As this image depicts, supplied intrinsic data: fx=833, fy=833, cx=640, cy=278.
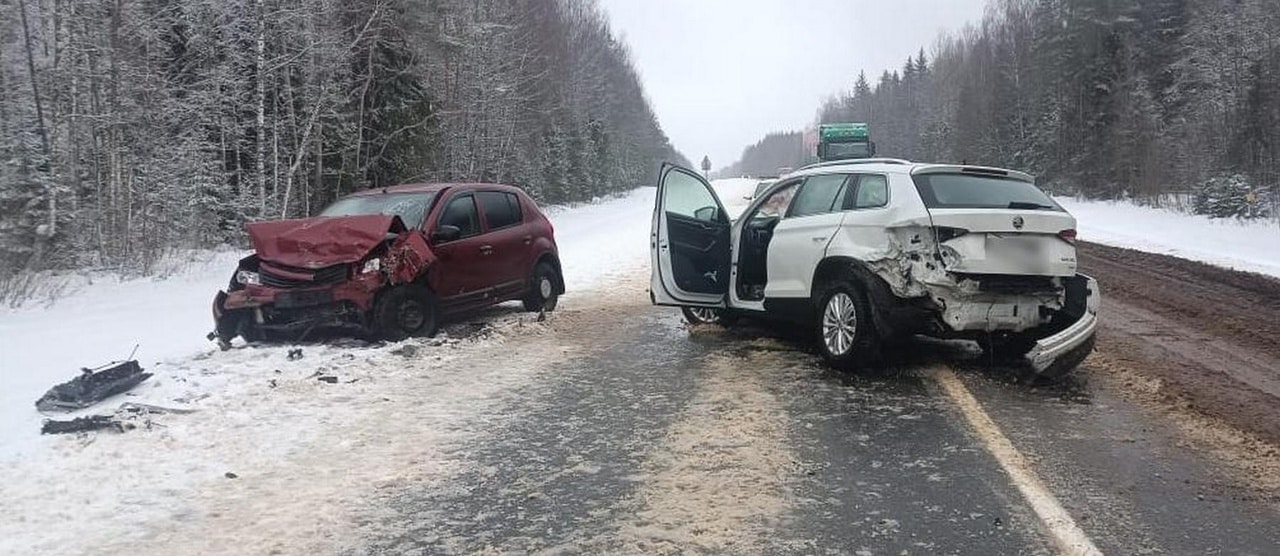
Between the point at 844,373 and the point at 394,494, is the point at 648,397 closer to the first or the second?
the point at 844,373

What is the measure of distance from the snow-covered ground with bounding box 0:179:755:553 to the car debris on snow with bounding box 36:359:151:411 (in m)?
0.10

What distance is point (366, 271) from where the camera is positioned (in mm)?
7965

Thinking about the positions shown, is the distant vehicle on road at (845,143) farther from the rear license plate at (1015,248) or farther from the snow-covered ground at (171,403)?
the rear license plate at (1015,248)

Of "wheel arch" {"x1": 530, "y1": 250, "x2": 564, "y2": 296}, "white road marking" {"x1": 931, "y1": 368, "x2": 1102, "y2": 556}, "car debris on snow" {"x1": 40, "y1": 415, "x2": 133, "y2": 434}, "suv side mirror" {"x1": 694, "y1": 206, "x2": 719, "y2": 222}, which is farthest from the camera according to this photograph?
"wheel arch" {"x1": 530, "y1": 250, "x2": 564, "y2": 296}

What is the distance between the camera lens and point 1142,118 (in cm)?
3881

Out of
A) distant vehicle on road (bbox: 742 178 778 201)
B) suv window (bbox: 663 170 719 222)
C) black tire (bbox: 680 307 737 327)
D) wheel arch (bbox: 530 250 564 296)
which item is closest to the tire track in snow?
suv window (bbox: 663 170 719 222)

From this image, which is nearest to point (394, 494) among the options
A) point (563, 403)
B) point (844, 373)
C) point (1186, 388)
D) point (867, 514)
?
point (563, 403)

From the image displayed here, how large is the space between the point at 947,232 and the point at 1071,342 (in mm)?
1213

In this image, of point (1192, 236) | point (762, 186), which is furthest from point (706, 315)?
point (1192, 236)

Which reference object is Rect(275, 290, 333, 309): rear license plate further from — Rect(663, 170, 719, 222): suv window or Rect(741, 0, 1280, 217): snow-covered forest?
Rect(741, 0, 1280, 217): snow-covered forest

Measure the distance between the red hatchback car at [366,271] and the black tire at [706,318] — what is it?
7.67 ft

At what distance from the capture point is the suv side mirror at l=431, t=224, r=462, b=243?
8.82m

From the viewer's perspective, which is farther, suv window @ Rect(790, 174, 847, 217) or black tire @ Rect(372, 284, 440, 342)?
black tire @ Rect(372, 284, 440, 342)

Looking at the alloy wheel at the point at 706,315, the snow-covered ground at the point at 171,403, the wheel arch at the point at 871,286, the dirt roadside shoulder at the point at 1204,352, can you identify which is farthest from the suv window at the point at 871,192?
the snow-covered ground at the point at 171,403
